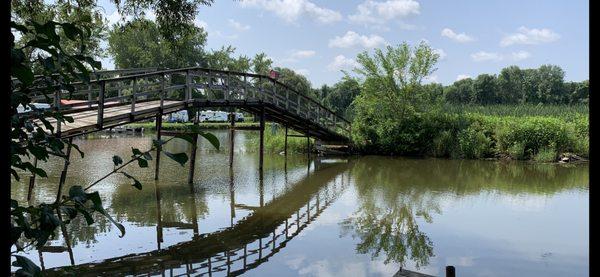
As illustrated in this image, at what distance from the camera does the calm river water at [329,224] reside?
825 centimetres

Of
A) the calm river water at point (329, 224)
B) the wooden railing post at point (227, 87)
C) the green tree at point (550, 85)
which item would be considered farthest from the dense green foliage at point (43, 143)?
the green tree at point (550, 85)

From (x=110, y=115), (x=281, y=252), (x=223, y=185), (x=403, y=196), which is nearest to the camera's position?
(x=281, y=252)

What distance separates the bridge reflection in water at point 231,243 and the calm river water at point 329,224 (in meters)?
0.02

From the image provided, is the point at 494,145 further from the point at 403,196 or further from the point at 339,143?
the point at 403,196

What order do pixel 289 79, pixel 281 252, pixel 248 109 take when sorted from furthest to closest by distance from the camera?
pixel 289 79 → pixel 248 109 → pixel 281 252

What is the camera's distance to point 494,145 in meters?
25.4

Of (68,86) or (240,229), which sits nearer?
(68,86)

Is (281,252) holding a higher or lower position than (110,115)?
lower

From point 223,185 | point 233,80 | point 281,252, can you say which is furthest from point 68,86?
point 233,80

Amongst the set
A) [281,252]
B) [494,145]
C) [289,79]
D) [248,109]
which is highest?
[289,79]

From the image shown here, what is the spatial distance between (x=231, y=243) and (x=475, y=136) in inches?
736

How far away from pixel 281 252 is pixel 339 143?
60.2ft

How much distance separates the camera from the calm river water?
8.25m

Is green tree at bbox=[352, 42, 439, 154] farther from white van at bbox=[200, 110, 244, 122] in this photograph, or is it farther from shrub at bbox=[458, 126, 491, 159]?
white van at bbox=[200, 110, 244, 122]
